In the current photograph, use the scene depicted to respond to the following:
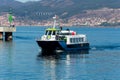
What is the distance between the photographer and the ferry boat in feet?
323

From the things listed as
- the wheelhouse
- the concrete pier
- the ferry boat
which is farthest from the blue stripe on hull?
the concrete pier

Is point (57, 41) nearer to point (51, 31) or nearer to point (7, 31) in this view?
point (51, 31)

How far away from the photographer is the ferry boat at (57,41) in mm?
98500

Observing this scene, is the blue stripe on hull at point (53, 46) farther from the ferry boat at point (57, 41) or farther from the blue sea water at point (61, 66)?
the blue sea water at point (61, 66)

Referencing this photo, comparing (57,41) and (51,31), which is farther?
(51,31)

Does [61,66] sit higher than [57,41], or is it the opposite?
[57,41]

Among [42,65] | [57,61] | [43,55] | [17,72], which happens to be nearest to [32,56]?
[43,55]

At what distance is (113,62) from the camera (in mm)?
85000

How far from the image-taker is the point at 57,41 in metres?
98.6

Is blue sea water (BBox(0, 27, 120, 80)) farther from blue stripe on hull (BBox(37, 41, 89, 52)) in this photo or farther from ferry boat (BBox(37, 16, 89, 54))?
ferry boat (BBox(37, 16, 89, 54))

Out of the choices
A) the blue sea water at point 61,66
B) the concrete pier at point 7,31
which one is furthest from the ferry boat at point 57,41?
the concrete pier at point 7,31

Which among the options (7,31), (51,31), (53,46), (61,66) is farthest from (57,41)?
(7,31)

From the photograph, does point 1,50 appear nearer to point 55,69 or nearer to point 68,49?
point 68,49

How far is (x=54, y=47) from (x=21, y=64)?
19439 mm
